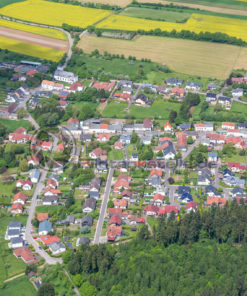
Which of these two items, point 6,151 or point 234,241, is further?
point 6,151

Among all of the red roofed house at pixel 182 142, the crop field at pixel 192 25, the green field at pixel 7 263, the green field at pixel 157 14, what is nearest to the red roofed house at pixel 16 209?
the green field at pixel 7 263

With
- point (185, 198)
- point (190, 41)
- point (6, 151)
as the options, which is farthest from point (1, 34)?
point (185, 198)

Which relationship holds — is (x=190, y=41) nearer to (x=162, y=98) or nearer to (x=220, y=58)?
(x=220, y=58)

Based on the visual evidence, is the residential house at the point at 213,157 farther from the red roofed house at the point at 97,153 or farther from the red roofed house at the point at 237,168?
the red roofed house at the point at 97,153

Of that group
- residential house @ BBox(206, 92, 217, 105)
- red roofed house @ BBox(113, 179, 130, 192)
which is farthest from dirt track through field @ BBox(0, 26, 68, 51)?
red roofed house @ BBox(113, 179, 130, 192)

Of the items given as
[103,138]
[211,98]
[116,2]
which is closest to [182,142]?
[103,138]

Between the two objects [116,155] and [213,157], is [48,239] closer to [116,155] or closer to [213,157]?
[116,155]
